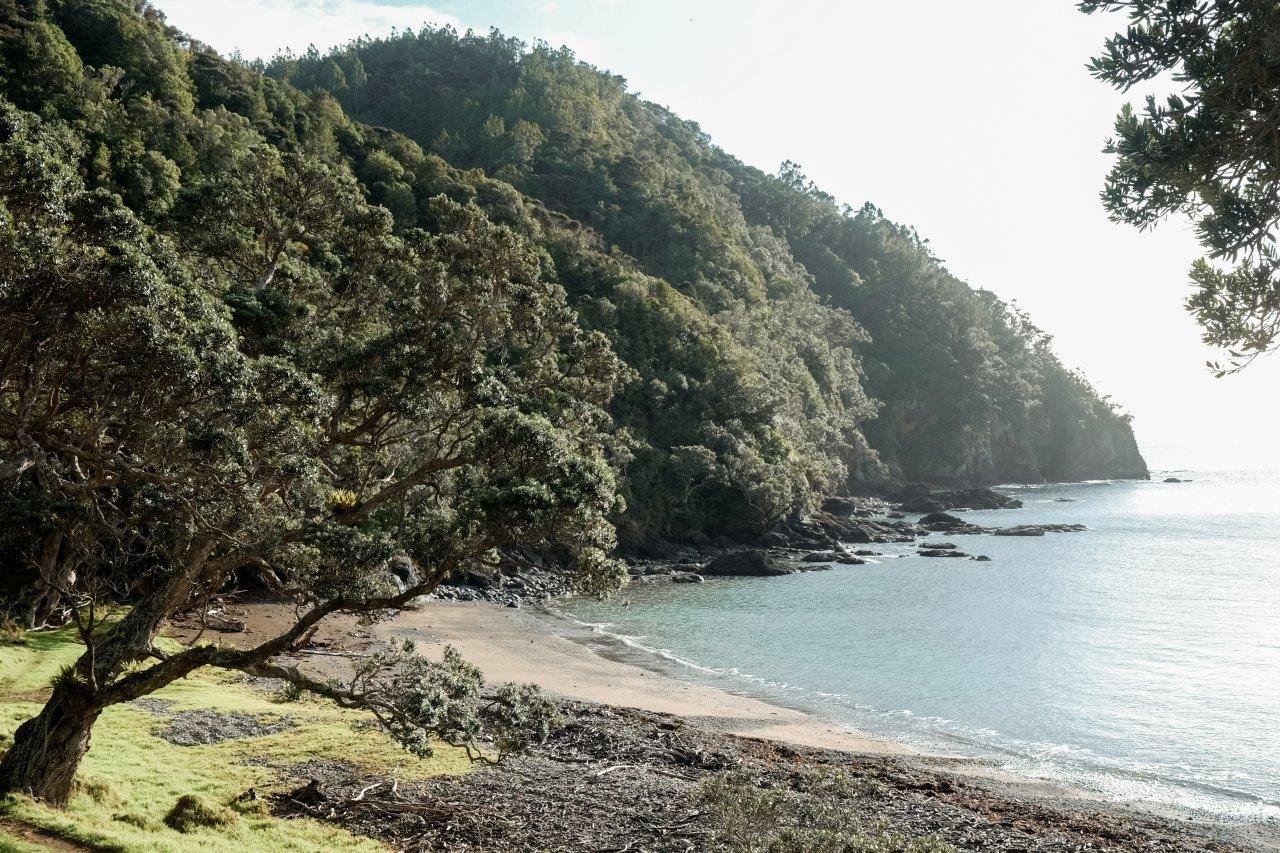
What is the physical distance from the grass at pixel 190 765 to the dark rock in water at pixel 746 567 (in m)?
36.0

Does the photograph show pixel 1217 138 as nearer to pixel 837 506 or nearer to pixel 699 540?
pixel 699 540

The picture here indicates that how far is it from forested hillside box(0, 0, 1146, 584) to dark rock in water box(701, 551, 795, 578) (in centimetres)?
747

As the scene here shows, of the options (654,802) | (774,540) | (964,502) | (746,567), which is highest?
(964,502)

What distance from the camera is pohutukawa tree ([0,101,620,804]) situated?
10.0 m

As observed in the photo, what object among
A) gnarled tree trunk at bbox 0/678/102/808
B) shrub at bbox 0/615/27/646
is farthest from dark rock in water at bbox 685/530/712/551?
gnarled tree trunk at bbox 0/678/102/808

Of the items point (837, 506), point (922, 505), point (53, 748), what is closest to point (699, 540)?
point (837, 506)

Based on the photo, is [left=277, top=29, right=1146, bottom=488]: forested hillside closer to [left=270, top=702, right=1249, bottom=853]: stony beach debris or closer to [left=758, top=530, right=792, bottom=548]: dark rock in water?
[left=758, top=530, right=792, bottom=548]: dark rock in water

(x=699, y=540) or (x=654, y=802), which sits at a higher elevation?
(x=699, y=540)

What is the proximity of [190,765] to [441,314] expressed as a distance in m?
8.87

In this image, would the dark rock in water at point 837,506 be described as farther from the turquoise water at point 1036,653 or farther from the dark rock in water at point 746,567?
the dark rock in water at point 746,567

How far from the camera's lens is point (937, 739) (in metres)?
24.2

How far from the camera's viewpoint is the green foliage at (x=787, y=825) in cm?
1035

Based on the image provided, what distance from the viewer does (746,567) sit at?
178ft

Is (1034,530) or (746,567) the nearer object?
(746,567)
